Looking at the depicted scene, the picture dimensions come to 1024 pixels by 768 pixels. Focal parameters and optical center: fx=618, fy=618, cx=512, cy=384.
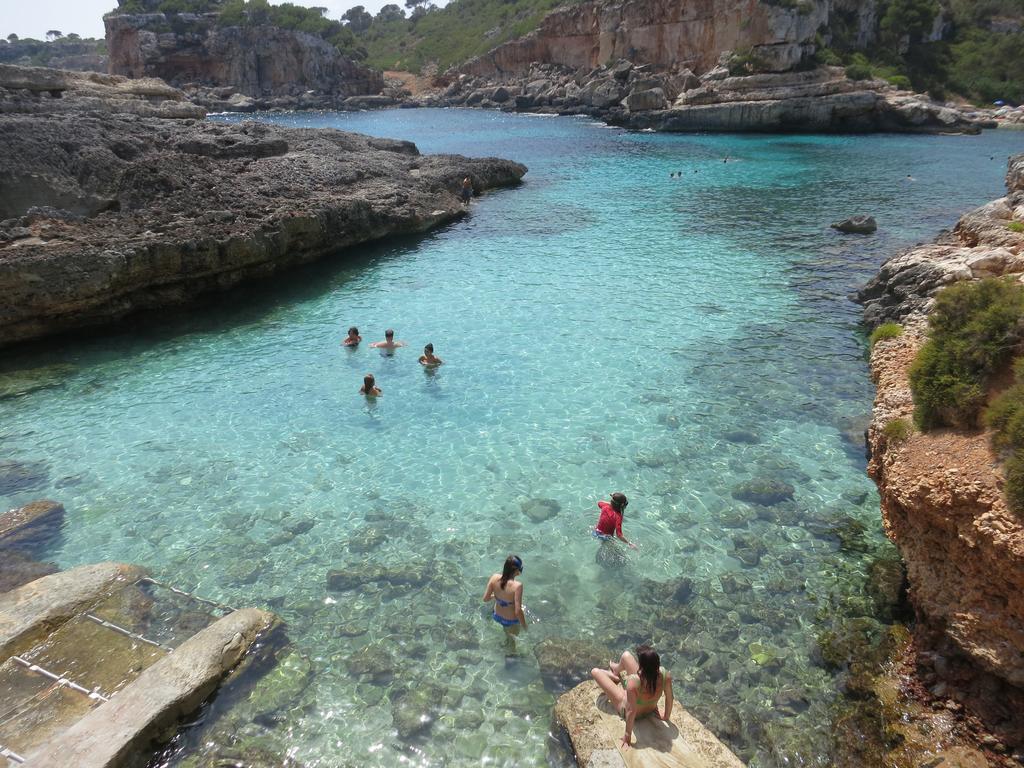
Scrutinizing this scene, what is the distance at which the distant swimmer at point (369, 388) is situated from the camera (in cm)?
1224

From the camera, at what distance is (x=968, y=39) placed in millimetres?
73438

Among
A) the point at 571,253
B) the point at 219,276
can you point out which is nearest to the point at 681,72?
the point at 571,253

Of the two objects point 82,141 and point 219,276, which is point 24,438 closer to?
point 219,276

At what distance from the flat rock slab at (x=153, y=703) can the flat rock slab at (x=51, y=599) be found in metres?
1.55

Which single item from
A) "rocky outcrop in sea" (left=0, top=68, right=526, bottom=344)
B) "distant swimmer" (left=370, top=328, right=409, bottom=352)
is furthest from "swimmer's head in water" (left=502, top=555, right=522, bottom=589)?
"rocky outcrop in sea" (left=0, top=68, right=526, bottom=344)

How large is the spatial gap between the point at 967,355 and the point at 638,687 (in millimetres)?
5313

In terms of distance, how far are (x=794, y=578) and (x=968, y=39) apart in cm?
9358

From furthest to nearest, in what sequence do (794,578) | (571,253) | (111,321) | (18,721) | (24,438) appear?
(571,253)
(111,321)
(24,438)
(794,578)
(18,721)

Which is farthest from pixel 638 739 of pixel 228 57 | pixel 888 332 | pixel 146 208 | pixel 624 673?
pixel 228 57

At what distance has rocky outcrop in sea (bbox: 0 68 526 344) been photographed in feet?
46.5

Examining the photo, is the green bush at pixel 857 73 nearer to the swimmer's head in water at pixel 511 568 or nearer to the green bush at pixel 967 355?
the green bush at pixel 967 355

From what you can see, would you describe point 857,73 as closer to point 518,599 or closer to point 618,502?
point 618,502

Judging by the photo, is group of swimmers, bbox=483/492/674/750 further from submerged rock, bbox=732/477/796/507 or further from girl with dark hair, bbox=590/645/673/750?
submerged rock, bbox=732/477/796/507

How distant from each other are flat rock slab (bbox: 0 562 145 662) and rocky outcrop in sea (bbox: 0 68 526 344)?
9.09m
